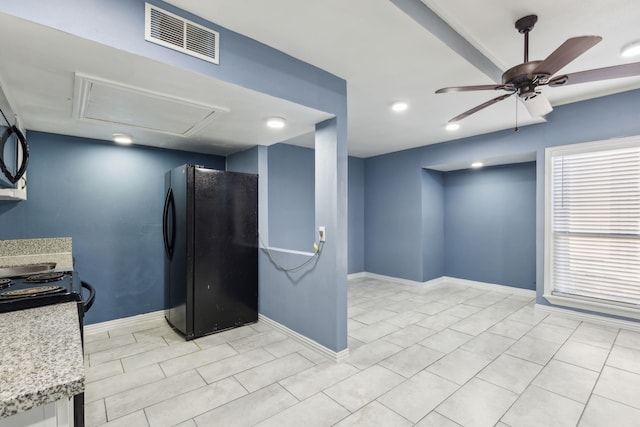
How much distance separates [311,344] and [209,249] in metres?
1.43

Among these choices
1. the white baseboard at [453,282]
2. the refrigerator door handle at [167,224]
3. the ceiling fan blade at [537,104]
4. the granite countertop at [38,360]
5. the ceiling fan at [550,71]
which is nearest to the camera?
the granite countertop at [38,360]

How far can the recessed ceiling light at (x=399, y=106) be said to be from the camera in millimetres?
3273

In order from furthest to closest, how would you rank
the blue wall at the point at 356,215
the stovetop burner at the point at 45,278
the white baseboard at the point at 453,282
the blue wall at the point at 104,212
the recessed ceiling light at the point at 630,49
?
the blue wall at the point at 356,215 → the white baseboard at the point at 453,282 → the blue wall at the point at 104,212 → the recessed ceiling light at the point at 630,49 → the stovetop burner at the point at 45,278

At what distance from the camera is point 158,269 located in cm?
384

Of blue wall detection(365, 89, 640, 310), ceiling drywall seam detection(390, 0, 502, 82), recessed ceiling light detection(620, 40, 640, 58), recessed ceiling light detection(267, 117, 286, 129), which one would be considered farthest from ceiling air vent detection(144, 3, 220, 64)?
blue wall detection(365, 89, 640, 310)

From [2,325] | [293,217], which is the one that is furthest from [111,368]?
[293,217]

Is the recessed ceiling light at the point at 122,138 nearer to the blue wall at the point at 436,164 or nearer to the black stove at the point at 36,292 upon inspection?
the black stove at the point at 36,292

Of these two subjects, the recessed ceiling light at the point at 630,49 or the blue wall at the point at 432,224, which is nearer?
the recessed ceiling light at the point at 630,49

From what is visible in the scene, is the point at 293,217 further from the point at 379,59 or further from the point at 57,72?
the point at 57,72

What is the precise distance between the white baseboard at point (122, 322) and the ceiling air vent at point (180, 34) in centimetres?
312

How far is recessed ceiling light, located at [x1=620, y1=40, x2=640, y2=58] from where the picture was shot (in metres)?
2.33

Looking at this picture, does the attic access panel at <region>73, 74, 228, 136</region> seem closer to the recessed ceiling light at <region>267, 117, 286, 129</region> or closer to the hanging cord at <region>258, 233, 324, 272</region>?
the recessed ceiling light at <region>267, 117, 286, 129</region>

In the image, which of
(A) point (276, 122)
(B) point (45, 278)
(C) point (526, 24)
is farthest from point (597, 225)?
(B) point (45, 278)

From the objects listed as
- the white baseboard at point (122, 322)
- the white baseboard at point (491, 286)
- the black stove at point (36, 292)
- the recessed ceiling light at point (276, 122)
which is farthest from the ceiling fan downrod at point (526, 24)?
the white baseboard at point (122, 322)
